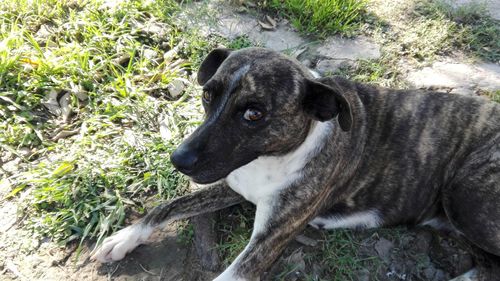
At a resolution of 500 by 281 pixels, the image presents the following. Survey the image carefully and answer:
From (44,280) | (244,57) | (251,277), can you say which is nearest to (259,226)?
(251,277)

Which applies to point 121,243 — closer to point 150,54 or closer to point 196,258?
point 196,258

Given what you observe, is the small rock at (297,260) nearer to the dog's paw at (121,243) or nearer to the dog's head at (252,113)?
the dog's head at (252,113)

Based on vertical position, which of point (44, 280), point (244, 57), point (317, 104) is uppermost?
point (244, 57)

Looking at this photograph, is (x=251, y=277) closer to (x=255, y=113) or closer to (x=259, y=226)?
(x=259, y=226)

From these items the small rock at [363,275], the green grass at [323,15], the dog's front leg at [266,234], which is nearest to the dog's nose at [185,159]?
the dog's front leg at [266,234]

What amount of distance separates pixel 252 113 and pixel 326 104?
459 mm

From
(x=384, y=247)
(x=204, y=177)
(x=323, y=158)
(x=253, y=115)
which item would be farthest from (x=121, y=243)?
(x=384, y=247)

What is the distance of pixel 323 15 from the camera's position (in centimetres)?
509

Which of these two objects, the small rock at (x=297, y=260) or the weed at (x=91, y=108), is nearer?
the small rock at (x=297, y=260)

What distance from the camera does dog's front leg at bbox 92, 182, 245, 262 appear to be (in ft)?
10.7

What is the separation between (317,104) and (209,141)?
70 cm

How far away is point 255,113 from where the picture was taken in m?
2.71

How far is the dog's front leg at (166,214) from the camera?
3.25 meters

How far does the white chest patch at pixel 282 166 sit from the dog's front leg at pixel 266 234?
0.08 meters
